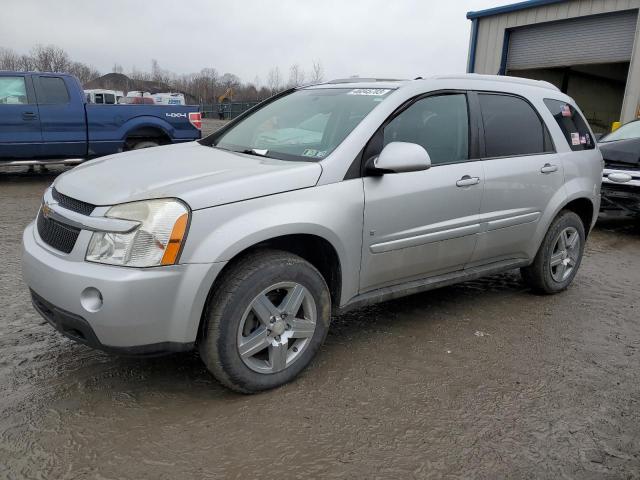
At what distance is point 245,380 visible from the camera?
278 centimetres

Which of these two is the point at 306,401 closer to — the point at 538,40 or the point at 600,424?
the point at 600,424

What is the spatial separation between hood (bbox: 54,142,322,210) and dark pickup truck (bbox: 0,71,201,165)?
21.8 feet

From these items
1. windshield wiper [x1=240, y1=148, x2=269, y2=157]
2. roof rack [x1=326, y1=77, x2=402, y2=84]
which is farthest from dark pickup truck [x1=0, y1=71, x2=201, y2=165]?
windshield wiper [x1=240, y1=148, x2=269, y2=157]

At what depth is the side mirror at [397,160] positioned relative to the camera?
3.05 metres

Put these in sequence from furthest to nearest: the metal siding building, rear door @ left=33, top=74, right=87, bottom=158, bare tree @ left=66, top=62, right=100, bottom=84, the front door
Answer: bare tree @ left=66, top=62, right=100, bottom=84, the metal siding building, rear door @ left=33, top=74, right=87, bottom=158, the front door

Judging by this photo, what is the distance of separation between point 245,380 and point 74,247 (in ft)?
3.51

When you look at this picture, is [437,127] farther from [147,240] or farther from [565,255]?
[147,240]

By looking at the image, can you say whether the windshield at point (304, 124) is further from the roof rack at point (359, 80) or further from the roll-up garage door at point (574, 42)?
the roll-up garage door at point (574, 42)

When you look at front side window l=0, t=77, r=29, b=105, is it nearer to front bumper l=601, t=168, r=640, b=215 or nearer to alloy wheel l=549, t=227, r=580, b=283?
alloy wheel l=549, t=227, r=580, b=283

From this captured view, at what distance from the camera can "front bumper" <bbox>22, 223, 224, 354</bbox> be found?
2.42 meters

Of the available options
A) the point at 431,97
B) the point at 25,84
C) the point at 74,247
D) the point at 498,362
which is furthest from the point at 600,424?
the point at 25,84

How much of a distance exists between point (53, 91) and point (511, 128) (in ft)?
26.3

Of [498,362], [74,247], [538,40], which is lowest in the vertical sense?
[498,362]

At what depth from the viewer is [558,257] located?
459cm
